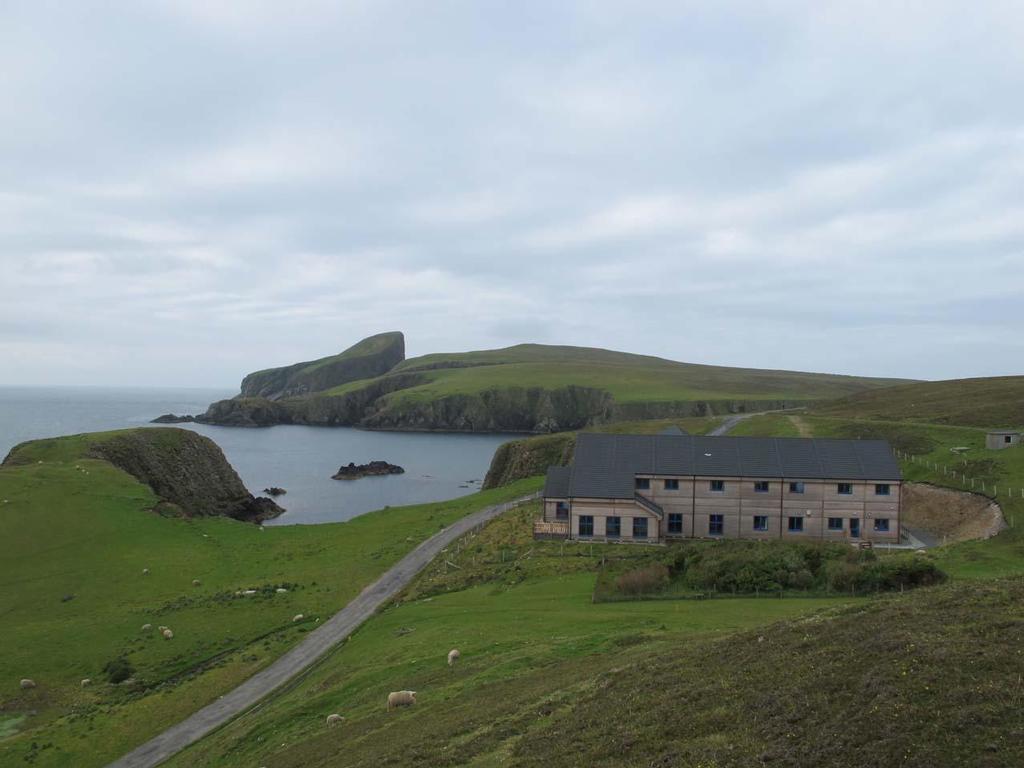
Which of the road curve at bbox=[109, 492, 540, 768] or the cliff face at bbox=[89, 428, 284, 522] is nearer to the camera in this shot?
the road curve at bbox=[109, 492, 540, 768]

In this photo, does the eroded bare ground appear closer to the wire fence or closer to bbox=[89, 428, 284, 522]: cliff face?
the wire fence

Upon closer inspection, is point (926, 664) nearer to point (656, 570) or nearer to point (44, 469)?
point (656, 570)

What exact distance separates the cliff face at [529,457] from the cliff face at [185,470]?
1381 inches

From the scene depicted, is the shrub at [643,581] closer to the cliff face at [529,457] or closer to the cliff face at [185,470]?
the cliff face at [529,457]

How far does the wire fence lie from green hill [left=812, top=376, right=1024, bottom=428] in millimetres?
22334

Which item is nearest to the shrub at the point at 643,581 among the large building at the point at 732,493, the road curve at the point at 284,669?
the large building at the point at 732,493

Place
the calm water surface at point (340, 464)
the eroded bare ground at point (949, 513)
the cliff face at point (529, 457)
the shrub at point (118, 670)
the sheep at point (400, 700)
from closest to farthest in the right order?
the sheep at point (400, 700)
the shrub at point (118, 670)
the eroded bare ground at point (949, 513)
the cliff face at point (529, 457)
the calm water surface at point (340, 464)

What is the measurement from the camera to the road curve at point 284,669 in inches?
1037

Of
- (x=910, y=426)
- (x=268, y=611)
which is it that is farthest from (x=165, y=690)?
(x=910, y=426)

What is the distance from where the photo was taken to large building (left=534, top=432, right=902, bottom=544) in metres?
52.1

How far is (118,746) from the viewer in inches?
1048

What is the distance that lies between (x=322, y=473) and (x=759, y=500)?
10107 cm

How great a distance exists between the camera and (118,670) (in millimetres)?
33469

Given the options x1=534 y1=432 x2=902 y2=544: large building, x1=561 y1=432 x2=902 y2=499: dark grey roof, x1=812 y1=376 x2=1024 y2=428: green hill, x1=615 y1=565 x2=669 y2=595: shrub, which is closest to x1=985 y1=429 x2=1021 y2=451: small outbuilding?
x1=561 y1=432 x2=902 y2=499: dark grey roof
